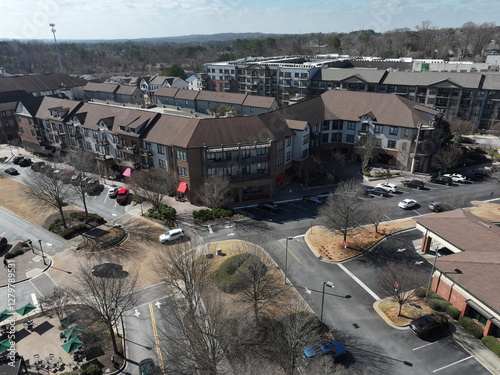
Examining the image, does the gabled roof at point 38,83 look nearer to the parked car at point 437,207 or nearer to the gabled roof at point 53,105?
the gabled roof at point 53,105

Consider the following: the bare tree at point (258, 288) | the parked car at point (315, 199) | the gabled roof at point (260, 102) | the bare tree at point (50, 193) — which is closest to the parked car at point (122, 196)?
the bare tree at point (50, 193)

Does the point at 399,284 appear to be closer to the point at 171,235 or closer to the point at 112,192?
the point at 171,235

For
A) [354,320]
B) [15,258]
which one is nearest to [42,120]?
[15,258]

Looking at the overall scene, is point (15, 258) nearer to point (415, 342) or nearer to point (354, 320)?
point (354, 320)

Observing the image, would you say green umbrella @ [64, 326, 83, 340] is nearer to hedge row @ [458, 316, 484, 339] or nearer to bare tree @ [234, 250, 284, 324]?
bare tree @ [234, 250, 284, 324]

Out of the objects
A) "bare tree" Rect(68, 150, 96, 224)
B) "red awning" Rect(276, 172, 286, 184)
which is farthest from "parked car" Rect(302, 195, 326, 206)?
"bare tree" Rect(68, 150, 96, 224)

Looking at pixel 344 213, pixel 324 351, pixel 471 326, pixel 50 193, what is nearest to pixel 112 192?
pixel 50 193
